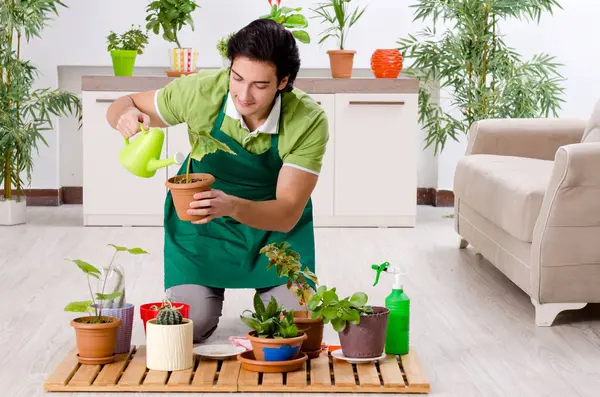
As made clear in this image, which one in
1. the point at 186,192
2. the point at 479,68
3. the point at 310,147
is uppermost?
the point at 479,68

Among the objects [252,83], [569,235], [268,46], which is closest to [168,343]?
[252,83]

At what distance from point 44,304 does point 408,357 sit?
1.39 meters

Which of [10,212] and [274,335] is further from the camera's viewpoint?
[10,212]

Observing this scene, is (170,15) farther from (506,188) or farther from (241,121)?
(241,121)

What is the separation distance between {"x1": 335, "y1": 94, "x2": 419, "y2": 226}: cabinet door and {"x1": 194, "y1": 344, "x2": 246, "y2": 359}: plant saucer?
265 centimetres

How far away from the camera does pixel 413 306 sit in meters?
3.52

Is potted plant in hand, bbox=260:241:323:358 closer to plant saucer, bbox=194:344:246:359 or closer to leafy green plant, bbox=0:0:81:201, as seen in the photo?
plant saucer, bbox=194:344:246:359

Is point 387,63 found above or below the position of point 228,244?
above

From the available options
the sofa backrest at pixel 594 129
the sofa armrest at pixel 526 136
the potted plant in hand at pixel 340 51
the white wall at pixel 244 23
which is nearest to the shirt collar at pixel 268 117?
the sofa backrest at pixel 594 129

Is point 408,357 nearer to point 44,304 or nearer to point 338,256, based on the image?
point 44,304

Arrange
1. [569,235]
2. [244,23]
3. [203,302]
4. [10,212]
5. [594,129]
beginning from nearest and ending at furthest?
[203,302], [569,235], [594,129], [10,212], [244,23]

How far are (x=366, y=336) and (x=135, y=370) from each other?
60cm

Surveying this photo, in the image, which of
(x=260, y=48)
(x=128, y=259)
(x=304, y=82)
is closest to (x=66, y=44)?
(x=304, y=82)

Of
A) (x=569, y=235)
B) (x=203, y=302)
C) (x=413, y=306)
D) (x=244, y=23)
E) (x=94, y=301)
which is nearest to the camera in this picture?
(x=94, y=301)
